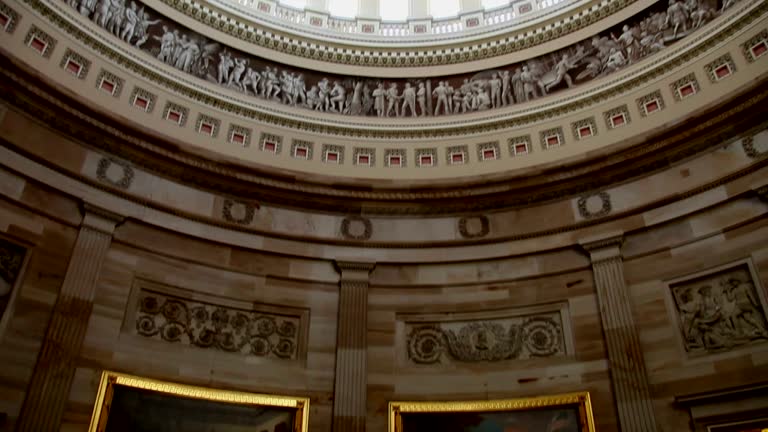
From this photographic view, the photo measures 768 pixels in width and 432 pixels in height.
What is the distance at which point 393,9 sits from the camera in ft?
64.8

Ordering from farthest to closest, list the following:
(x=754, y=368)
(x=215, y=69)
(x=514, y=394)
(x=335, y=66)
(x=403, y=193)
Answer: (x=335, y=66)
(x=215, y=69)
(x=403, y=193)
(x=514, y=394)
(x=754, y=368)

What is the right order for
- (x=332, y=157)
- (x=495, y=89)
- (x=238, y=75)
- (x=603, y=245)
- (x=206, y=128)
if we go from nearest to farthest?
(x=603, y=245), (x=206, y=128), (x=332, y=157), (x=238, y=75), (x=495, y=89)

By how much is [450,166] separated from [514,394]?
19.3 feet

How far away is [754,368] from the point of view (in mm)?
10812

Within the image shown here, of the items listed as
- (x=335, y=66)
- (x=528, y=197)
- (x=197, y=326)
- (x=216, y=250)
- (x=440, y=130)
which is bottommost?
(x=197, y=326)

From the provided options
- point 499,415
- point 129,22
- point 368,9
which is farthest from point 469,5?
point 499,415

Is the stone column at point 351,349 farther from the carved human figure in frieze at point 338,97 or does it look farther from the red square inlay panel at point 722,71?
the red square inlay panel at point 722,71

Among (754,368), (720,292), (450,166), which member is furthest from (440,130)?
A: (754,368)

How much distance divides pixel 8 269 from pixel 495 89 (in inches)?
473

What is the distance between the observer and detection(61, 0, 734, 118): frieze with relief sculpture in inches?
576

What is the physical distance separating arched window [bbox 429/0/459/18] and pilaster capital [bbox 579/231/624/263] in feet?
31.1

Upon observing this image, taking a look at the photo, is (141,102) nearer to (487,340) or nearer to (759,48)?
(487,340)

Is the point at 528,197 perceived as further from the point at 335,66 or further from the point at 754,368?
the point at 335,66

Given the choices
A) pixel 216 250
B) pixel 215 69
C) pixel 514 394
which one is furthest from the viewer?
pixel 215 69
